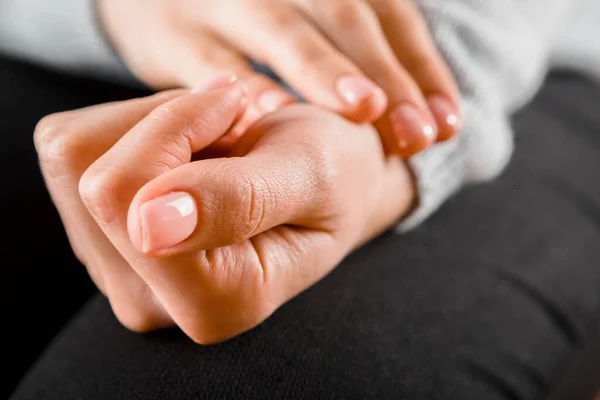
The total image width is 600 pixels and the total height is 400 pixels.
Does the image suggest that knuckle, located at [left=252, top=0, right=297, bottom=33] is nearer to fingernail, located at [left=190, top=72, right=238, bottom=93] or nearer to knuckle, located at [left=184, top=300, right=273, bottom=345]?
fingernail, located at [left=190, top=72, right=238, bottom=93]

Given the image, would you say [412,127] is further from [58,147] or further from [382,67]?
[58,147]

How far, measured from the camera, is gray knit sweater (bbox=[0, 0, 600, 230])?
0.46 m

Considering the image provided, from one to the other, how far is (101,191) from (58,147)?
5cm

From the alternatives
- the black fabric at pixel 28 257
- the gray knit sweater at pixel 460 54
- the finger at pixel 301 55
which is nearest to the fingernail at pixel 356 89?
the finger at pixel 301 55

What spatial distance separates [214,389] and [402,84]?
0.77 feet

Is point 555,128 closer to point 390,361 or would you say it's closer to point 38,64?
point 390,361

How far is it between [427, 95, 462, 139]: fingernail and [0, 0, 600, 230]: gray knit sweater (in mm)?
47

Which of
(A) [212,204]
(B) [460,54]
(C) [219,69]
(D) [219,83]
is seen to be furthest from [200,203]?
(B) [460,54]

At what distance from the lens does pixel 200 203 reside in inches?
9.0

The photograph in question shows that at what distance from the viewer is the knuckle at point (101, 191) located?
23 cm

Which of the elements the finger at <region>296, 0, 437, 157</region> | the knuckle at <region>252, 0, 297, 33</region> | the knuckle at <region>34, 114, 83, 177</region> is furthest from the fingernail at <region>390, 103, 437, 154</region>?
the knuckle at <region>34, 114, 83, 177</region>

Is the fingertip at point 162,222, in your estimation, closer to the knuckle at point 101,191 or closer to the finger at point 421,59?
the knuckle at point 101,191

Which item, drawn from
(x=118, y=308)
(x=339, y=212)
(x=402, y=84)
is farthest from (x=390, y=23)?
(x=118, y=308)

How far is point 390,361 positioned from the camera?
1.05ft
